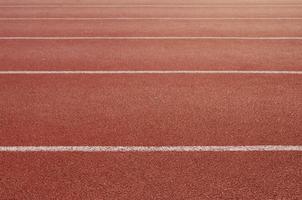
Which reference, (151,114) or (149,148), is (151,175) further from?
(151,114)

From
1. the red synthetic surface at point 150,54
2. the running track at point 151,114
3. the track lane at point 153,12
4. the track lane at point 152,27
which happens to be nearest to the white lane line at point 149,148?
the running track at point 151,114

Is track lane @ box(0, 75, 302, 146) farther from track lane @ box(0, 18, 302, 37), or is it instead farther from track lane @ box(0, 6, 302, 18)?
track lane @ box(0, 6, 302, 18)

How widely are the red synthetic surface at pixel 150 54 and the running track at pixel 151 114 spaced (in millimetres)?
19

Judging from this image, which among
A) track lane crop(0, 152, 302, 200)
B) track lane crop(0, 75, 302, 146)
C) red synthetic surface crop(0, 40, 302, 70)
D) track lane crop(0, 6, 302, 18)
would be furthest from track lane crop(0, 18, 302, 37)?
track lane crop(0, 152, 302, 200)

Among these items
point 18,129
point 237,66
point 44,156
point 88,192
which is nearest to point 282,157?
point 88,192

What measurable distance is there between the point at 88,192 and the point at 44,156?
0.85 meters

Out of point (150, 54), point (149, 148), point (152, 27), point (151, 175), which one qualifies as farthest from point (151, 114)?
point (152, 27)

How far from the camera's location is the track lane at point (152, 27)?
10815mm

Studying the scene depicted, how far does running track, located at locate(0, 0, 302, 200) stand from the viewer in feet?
13.2

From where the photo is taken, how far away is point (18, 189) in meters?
3.90

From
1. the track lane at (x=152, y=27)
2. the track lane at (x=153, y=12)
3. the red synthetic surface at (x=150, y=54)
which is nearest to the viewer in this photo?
the red synthetic surface at (x=150, y=54)

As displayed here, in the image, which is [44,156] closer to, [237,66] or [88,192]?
[88,192]

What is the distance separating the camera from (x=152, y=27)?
1162 centimetres

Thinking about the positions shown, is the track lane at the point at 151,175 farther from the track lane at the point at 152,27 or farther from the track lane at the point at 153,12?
the track lane at the point at 153,12
